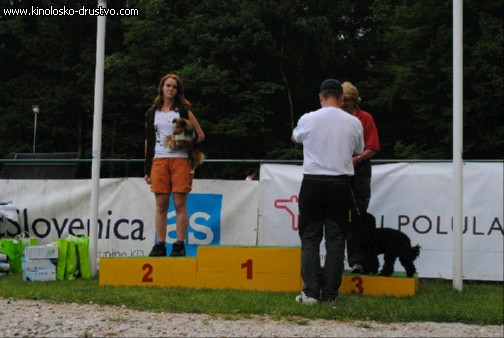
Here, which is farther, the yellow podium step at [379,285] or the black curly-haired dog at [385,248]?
the black curly-haired dog at [385,248]

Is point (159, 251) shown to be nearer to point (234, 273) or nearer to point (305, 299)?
point (234, 273)

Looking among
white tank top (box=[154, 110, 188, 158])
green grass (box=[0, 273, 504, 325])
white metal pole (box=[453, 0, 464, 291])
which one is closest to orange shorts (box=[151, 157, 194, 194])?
white tank top (box=[154, 110, 188, 158])

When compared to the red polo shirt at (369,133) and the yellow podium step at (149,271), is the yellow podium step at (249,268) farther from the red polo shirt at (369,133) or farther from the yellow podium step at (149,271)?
the red polo shirt at (369,133)

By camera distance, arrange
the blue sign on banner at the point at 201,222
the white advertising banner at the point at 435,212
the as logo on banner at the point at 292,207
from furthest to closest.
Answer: the blue sign on banner at the point at 201,222, the as logo on banner at the point at 292,207, the white advertising banner at the point at 435,212

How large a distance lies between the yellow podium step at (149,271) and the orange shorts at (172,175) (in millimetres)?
825

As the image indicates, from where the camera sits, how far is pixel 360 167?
6840 millimetres

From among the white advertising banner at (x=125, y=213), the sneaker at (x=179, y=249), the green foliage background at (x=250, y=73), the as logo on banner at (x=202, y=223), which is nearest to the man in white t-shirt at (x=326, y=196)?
the sneaker at (x=179, y=249)

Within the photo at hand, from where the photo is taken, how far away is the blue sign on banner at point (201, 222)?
8.95m

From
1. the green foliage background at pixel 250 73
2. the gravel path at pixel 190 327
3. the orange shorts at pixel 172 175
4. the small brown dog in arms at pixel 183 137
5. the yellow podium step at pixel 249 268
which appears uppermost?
the green foliage background at pixel 250 73

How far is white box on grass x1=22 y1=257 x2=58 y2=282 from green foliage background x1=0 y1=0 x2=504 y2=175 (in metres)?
21.5

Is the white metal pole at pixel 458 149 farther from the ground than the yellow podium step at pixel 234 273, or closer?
farther from the ground

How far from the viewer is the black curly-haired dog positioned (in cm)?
654

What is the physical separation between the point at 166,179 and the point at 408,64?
85.3 ft

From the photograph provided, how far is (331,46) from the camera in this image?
104 ft
